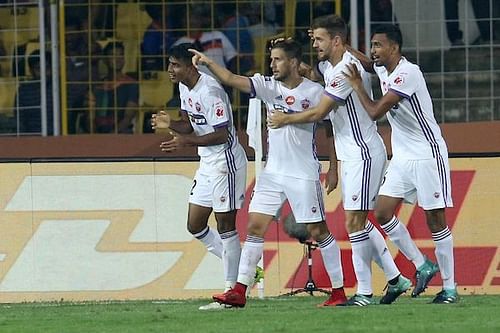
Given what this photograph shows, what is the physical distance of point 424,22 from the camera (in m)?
16.9

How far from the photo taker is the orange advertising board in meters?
14.7

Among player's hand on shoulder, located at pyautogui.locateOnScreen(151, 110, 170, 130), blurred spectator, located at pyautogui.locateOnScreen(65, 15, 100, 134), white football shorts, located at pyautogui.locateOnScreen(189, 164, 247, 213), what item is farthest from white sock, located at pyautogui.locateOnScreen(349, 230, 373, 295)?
blurred spectator, located at pyautogui.locateOnScreen(65, 15, 100, 134)

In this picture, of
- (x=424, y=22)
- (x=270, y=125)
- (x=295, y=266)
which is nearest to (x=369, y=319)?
(x=270, y=125)

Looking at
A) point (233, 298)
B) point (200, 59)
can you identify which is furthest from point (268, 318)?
point (200, 59)

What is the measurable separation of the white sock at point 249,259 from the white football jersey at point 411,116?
4.30ft

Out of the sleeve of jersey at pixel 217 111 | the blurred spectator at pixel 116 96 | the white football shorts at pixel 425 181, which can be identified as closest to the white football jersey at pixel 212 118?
the sleeve of jersey at pixel 217 111

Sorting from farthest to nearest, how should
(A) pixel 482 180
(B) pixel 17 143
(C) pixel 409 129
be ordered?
1. (B) pixel 17 143
2. (A) pixel 482 180
3. (C) pixel 409 129

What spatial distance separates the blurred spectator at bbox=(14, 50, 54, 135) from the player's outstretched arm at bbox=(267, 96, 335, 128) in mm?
5586

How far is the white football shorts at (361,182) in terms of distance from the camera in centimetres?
1241

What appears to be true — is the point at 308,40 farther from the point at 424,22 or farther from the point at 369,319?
the point at 369,319

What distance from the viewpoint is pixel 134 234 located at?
14953 mm

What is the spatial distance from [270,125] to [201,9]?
5472 mm

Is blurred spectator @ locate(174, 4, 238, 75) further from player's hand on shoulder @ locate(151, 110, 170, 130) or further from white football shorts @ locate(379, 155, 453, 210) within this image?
white football shorts @ locate(379, 155, 453, 210)

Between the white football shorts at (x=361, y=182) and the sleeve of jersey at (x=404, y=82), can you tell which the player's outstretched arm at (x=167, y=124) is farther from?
the sleeve of jersey at (x=404, y=82)
